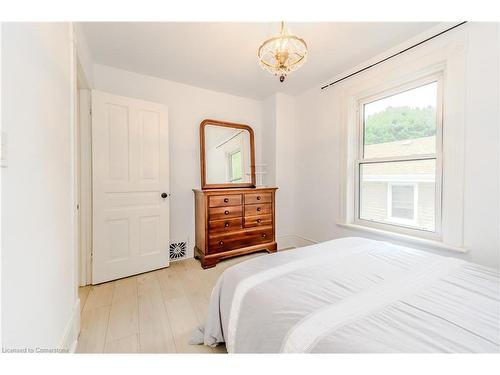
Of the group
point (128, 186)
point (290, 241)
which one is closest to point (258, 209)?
point (290, 241)

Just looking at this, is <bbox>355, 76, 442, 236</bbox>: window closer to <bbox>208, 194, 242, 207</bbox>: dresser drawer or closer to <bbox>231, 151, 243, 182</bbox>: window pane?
<bbox>208, 194, 242, 207</bbox>: dresser drawer

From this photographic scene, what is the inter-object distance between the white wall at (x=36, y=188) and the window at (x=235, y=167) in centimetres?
199

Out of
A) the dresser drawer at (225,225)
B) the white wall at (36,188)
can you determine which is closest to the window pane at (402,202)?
the dresser drawer at (225,225)

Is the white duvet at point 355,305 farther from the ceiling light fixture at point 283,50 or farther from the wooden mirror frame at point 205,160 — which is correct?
the wooden mirror frame at point 205,160

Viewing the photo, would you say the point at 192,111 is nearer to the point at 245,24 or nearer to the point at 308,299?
the point at 245,24

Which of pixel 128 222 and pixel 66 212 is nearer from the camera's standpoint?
pixel 66 212

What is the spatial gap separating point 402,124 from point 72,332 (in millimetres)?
3254

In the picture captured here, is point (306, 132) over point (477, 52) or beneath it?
beneath

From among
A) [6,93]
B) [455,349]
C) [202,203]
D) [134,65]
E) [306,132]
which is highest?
[134,65]

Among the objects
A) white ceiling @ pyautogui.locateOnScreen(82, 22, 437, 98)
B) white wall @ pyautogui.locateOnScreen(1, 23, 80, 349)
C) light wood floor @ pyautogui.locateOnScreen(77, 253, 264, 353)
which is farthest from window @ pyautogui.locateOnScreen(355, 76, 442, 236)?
white wall @ pyautogui.locateOnScreen(1, 23, 80, 349)

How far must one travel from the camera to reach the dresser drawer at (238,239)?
8.48 feet

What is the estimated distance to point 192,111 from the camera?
114 inches
